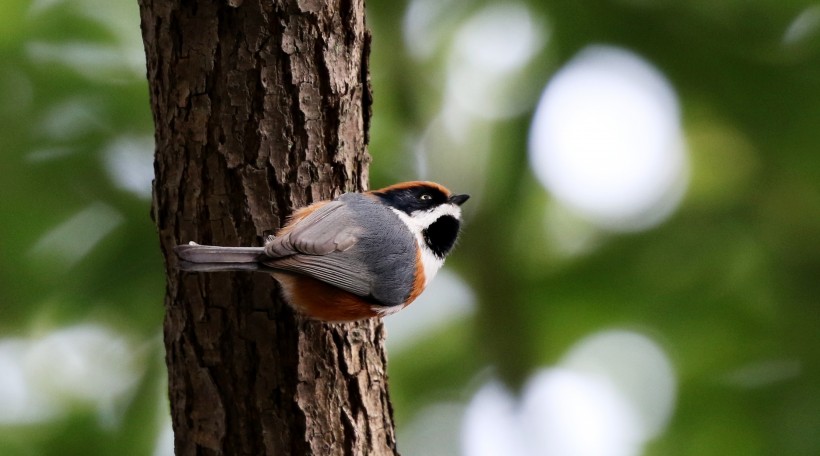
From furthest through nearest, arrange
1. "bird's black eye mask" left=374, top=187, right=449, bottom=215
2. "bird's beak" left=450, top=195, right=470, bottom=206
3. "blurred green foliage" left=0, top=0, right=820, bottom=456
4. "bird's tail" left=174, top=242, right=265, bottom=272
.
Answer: "blurred green foliage" left=0, top=0, right=820, bottom=456 < "bird's beak" left=450, top=195, right=470, bottom=206 < "bird's black eye mask" left=374, top=187, right=449, bottom=215 < "bird's tail" left=174, top=242, right=265, bottom=272

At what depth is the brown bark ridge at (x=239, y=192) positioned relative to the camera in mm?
2330

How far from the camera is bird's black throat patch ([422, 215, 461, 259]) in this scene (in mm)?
2762

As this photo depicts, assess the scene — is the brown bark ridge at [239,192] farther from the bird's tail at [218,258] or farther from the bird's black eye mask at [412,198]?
the bird's black eye mask at [412,198]

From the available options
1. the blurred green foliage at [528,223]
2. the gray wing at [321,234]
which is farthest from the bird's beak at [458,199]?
the blurred green foliage at [528,223]

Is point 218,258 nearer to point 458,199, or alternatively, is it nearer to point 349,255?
point 349,255

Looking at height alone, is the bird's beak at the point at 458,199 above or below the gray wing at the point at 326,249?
above

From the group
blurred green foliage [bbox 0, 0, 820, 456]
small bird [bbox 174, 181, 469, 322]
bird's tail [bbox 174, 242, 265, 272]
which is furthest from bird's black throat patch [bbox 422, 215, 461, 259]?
blurred green foliage [bbox 0, 0, 820, 456]

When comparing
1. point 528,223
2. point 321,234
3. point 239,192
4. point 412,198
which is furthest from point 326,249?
point 528,223

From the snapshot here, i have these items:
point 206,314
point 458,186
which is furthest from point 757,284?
point 206,314

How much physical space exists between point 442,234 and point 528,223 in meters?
1.68

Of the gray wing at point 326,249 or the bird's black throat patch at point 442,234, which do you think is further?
the bird's black throat patch at point 442,234

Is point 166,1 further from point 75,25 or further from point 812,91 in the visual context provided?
point 812,91

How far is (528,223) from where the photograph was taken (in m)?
4.39

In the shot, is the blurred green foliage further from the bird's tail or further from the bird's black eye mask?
the bird's tail
